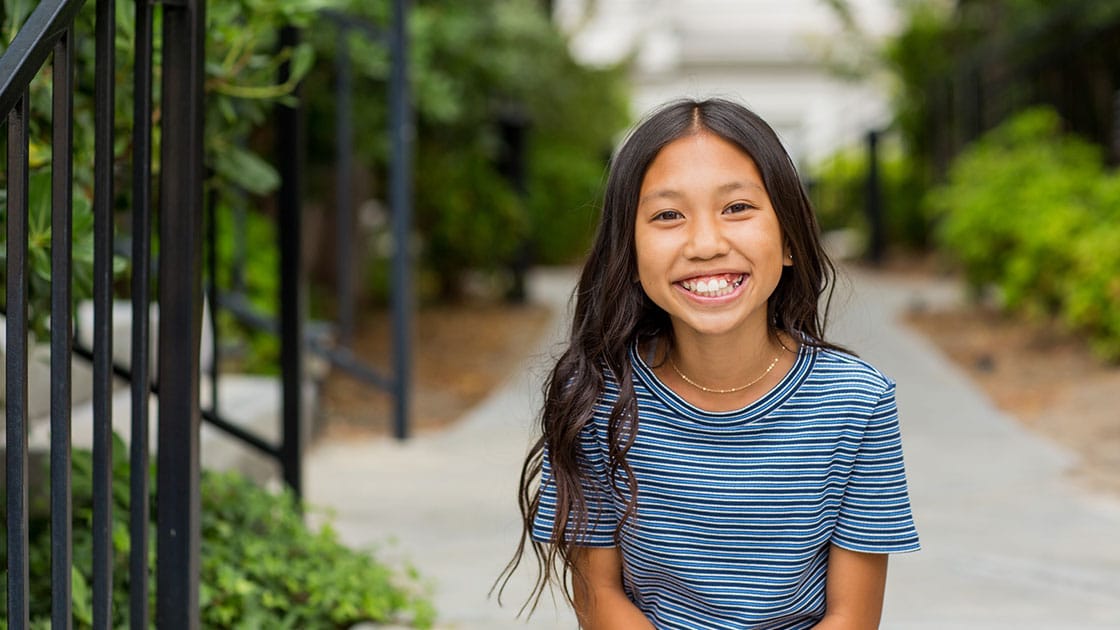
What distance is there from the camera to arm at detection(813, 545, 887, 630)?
6.78 ft

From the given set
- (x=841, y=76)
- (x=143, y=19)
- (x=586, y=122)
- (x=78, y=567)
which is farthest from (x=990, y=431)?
(x=841, y=76)

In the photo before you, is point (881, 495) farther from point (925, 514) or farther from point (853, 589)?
point (925, 514)

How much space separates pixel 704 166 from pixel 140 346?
103 centimetres

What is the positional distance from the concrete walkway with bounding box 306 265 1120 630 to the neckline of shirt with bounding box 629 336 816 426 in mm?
177

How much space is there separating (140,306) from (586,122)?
13.1 m

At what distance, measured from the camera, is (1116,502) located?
5098 mm

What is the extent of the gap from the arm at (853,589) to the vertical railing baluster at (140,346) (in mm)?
1146

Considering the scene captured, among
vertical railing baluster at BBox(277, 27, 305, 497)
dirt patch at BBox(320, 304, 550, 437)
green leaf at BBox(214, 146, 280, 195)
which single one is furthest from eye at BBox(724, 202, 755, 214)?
dirt patch at BBox(320, 304, 550, 437)

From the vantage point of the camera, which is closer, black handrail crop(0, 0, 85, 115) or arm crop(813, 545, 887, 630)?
black handrail crop(0, 0, 85, 115)

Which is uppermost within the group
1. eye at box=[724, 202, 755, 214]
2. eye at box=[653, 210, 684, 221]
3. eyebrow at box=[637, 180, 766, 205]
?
A: eyebrow at box=[637, 180, 766, 205]

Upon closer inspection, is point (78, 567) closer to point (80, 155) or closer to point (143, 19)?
point (80, 155)

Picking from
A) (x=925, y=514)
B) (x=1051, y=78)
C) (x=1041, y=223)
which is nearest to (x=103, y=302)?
(x=925, y=514)

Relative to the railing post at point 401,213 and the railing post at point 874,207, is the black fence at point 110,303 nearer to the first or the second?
the railing post at point 401,213

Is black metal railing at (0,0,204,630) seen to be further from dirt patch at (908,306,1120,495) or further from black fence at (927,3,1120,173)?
black fence at (927,3,1120,173)
